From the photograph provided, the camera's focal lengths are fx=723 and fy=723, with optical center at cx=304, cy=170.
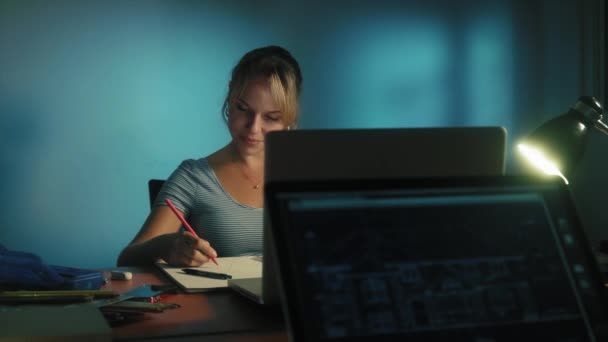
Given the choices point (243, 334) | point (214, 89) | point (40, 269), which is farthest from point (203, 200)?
point (214, 89)

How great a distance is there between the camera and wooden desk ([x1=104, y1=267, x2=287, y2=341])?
3.09ft

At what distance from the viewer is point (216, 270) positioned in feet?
4.62

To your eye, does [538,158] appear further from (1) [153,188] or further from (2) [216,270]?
(1) [153,188]

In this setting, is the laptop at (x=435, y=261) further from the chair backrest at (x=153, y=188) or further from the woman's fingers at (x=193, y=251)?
the chair backrest at (x=153, y=188)

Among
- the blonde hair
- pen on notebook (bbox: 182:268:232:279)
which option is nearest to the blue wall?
the blonde hair

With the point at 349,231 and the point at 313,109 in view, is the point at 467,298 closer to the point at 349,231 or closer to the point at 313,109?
the point at 349,231

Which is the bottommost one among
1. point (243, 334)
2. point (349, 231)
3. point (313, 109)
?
point (243, 334)

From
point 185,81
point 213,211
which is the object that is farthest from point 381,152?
point 185,81

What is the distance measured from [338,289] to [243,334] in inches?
11.5

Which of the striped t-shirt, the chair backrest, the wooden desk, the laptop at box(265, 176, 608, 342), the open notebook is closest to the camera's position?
the laptop at box(265, 176, 608, 342)

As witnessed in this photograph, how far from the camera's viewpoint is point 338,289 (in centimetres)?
70

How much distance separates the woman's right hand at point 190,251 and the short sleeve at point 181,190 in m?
0.52

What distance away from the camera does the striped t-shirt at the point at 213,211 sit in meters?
1.95

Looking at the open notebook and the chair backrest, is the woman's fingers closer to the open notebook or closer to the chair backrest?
the open notebook
